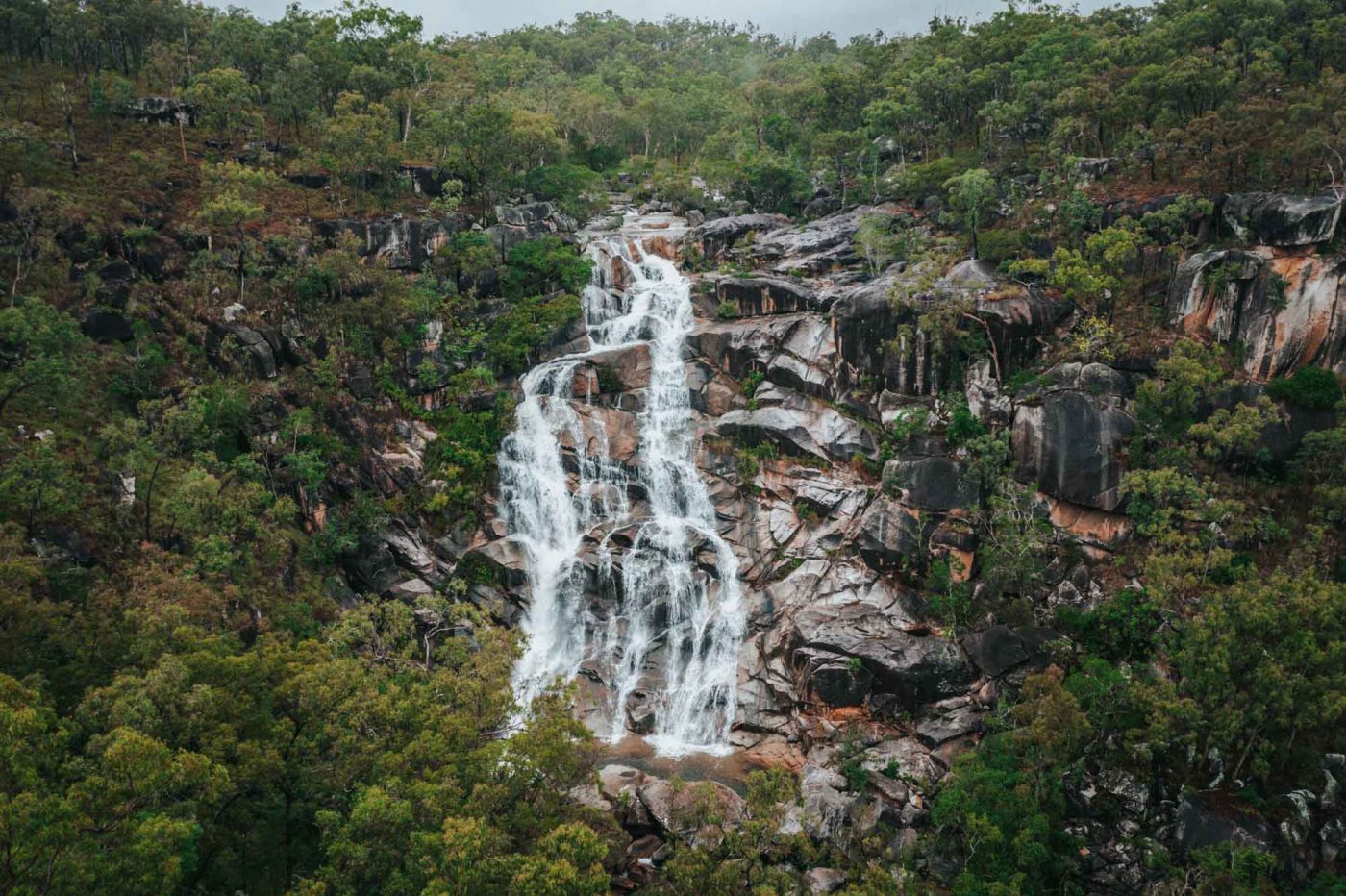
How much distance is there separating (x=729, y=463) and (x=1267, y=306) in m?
24.2

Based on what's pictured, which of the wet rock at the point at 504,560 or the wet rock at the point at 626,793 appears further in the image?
the wet rock at the point at 504,560

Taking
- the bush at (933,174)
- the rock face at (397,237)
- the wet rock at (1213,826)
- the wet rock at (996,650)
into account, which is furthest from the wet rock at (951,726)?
the rock face at (397,237)

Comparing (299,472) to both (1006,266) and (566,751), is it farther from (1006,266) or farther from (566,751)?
(1006,266)

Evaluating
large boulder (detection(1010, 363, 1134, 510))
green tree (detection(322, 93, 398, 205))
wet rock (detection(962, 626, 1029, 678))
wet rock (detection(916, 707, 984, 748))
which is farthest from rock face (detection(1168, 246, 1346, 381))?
green tree (detection(322, 93, 398, 205))

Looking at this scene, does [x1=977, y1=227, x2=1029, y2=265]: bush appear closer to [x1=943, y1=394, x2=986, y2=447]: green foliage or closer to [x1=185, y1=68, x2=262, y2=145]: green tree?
[x1=943, y1=394, x2=986, y2=447]: green foliage

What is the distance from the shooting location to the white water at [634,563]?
34.5 m

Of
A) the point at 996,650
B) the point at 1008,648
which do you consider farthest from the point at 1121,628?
the point at 996,650

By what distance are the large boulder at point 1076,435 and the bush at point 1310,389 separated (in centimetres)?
548

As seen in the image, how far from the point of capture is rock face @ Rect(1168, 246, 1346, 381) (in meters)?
33.1

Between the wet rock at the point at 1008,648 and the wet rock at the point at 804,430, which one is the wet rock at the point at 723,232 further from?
the wet rock at the point at 1008,648

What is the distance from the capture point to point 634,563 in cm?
3788

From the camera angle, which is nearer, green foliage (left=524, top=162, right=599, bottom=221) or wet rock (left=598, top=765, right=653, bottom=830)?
wet rock (left=598, top=765, right=653, bottom=830)

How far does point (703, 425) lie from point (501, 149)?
26056 mm

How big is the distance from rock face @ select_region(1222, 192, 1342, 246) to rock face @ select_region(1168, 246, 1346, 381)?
0.75 m
